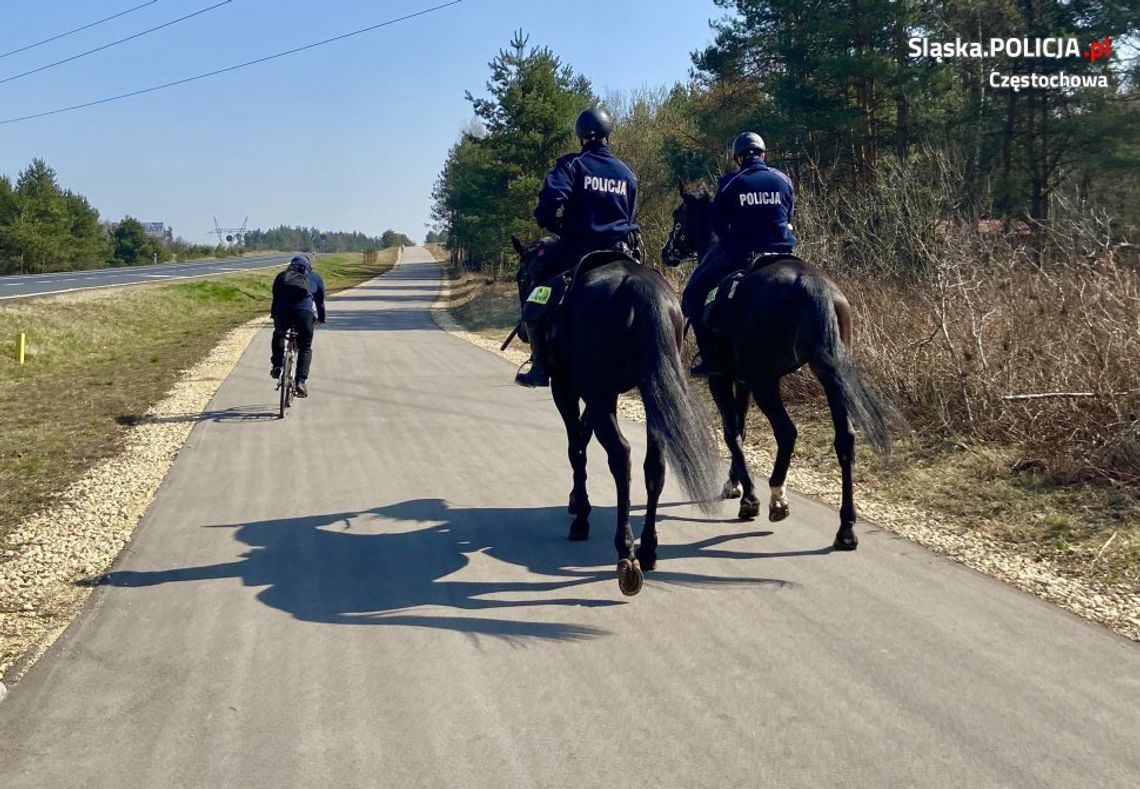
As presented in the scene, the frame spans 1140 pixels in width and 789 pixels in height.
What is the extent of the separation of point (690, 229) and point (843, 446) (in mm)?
2502

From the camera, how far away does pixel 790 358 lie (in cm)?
600

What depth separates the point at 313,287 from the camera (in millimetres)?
11867

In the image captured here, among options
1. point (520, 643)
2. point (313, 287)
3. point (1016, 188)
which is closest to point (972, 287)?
point (520, 643)

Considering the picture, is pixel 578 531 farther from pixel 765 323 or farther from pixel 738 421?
pixel 765 323

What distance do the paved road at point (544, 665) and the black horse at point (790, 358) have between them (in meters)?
0.45

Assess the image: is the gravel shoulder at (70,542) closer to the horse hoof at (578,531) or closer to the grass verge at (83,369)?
the grass verge at (83,369)

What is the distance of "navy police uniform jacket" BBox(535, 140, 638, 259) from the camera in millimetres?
5715

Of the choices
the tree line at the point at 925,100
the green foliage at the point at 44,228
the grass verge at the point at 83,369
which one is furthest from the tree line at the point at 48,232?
the tree line at the point at 925,100

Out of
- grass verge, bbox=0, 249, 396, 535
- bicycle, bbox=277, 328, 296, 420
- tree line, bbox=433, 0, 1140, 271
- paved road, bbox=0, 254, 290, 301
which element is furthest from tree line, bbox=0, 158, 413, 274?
bicycle, bbox=277, 328, 296, 420

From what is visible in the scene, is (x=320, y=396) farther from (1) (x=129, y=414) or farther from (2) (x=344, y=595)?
(2) (x=344, y=595)

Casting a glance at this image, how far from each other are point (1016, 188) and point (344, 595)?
69.0 ft

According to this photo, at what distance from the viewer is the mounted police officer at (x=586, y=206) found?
5.72 metres

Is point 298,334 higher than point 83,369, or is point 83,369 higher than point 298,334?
point 298,334

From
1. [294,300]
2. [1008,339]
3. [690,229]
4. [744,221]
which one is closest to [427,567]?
[744,221]
